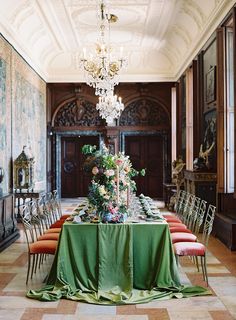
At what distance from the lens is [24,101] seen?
1216cm

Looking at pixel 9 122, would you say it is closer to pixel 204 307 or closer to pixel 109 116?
pixel 109 116

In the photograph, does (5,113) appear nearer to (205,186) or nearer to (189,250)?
(205,186)

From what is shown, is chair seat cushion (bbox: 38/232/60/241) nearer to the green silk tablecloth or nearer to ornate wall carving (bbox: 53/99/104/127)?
the green silk tablecloth

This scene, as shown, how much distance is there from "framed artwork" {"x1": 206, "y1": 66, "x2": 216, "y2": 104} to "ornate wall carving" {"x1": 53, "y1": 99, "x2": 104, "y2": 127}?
6.64 metres

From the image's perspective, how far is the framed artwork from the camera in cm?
1008

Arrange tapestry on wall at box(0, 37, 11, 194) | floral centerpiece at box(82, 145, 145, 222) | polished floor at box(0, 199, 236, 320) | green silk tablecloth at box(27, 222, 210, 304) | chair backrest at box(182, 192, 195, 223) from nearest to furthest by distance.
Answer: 1. polished floor at box(0, 199, 236, 320)
2. green silk tablecloth at box(27, 222, 210, 304)
3. floral centerpiece at box(82, 145, 145, 222)
4. chair backrest at box(182, 192, 195, 223)
5. tapestry on wall at box(0, 37, 11, 194)

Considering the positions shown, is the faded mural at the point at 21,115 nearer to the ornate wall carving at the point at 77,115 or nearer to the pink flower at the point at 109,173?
the ornate wall carving at the point at 77,115

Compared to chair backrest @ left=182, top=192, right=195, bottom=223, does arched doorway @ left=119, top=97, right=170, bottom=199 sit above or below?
above

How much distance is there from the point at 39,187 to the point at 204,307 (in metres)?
10.3

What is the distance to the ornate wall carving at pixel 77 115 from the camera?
1686 cm

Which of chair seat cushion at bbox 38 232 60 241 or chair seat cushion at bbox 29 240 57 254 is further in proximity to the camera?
chair seat cushion at bbox 38 232 60 241

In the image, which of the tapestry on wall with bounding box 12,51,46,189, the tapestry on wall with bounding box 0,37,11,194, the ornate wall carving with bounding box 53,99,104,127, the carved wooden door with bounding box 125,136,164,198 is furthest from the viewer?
the carved wooden door with bounding box 125,136,164,198

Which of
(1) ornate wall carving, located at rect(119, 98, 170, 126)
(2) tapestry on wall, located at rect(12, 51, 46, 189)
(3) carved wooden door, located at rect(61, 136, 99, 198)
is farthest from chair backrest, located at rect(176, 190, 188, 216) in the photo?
(3) carved wooden door, located at rect(61, 136, 99, 198)

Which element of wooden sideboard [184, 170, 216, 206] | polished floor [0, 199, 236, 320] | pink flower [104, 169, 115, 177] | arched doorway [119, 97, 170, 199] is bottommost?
polished floor [0, 199, 236, 320]
